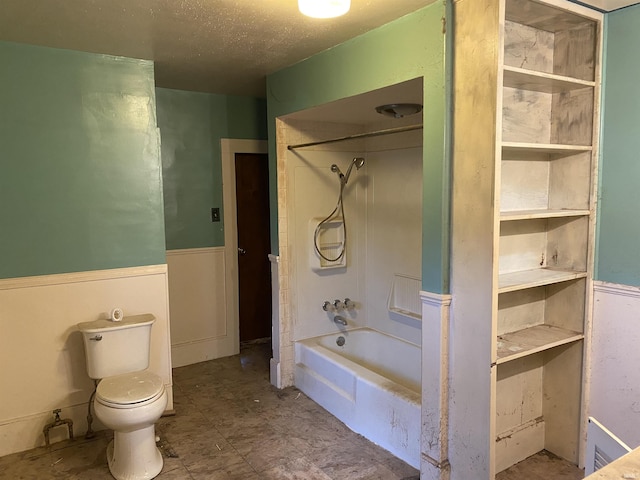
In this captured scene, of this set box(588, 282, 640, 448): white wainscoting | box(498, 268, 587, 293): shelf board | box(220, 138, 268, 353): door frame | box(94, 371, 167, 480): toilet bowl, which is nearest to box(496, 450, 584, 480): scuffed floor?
box(588, 282, 640, 448): white wainscoting

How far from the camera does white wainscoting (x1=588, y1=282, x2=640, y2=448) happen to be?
2.25 meters

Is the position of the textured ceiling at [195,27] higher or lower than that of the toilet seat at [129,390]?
higher

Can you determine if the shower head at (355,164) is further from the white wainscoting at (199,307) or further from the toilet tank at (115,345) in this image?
the toilet tank at (115,345)

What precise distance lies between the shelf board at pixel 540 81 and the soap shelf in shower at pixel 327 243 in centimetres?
173

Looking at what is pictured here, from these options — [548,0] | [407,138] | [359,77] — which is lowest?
[407,138]

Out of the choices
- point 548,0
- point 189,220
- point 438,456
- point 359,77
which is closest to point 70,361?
point 189,220

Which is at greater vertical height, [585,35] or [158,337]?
[585,35]

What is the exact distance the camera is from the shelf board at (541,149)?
2067mm

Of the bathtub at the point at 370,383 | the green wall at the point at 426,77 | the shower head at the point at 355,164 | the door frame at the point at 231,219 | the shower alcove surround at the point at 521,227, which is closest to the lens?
the shower alcove surround at the point at 521,227

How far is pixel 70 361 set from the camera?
2.80 meters

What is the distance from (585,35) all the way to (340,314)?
2451 millimetres

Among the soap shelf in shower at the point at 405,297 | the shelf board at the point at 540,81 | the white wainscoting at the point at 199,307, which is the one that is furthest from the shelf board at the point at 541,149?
the white wainscoting at the point at 199,307

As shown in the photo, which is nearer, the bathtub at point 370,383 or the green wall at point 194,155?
the bathtub at point 370,383

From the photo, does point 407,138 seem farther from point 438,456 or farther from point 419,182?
point 438,456
